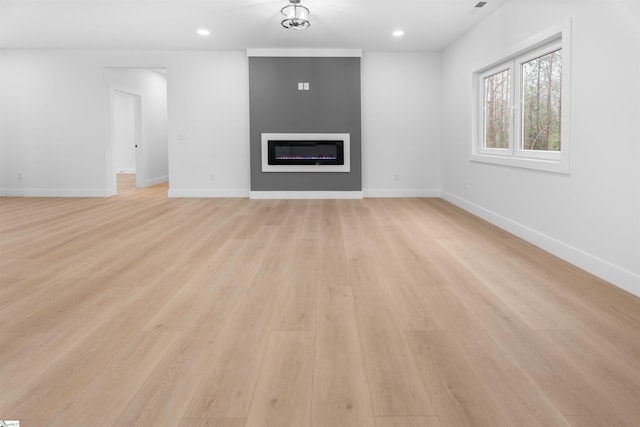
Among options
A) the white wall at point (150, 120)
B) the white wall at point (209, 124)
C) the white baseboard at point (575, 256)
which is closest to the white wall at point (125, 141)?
the white wall at point (150, 120)

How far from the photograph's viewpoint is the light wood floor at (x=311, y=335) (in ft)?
5.29

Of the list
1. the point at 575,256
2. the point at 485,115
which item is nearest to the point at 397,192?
the point at 485,115

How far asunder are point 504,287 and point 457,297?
1.33 feet

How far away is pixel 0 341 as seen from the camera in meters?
2.16

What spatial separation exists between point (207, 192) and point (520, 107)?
16.8ft

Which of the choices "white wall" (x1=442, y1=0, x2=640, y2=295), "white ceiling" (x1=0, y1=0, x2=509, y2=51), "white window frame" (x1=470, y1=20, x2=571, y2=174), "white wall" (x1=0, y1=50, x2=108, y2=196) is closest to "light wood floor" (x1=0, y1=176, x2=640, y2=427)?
"white wall" (x1=442, y1=0, x2=640, y2=295)

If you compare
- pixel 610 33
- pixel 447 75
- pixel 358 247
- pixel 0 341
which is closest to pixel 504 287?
pixel 358 247

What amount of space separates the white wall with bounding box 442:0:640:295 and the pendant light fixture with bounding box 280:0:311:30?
214 centimetres

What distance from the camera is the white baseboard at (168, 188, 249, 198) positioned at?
8094 millimetres

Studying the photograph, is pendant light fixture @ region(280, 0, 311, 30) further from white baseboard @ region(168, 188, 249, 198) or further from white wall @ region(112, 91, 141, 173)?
white wall @ region(112, 91, 141, 173)

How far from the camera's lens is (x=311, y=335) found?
2244mm

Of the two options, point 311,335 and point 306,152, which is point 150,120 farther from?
point 311,335

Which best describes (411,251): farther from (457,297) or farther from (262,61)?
(262,61)

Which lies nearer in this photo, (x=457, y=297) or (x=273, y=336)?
(x=273, y=336)
